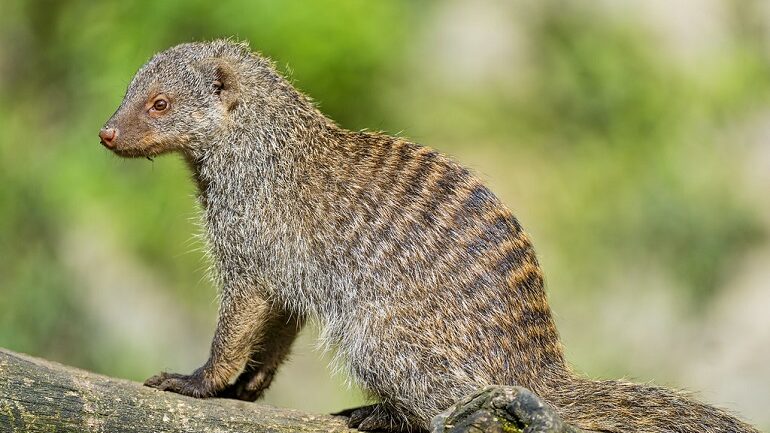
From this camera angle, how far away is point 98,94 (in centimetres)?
916

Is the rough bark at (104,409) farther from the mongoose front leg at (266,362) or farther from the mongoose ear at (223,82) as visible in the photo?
the mongoose ear at (223,82)

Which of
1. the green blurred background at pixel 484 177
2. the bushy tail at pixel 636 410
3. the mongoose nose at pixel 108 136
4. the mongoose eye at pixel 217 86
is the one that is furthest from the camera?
the green blurred background at pixel 484 177

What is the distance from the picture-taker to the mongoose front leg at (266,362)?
528 cm

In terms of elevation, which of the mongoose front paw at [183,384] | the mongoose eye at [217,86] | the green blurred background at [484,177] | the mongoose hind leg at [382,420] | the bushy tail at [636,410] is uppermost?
the green blurred background at [484,177]

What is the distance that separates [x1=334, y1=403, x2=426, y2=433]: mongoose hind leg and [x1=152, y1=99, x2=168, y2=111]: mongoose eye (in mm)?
1655

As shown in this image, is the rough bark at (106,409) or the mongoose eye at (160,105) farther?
the mongoose eye at (160,105)

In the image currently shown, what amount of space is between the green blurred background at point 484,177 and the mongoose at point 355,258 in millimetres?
3482

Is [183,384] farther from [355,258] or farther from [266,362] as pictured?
[355,258]

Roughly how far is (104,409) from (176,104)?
1648 mm

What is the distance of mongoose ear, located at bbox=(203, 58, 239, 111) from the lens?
5195 millimetres

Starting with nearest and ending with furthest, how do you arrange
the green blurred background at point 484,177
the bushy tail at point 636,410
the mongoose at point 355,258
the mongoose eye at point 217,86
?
1. the bushy tail at point 636,410
2. the mongoose at point 355,258
3. the mongoose eye at point 217,86
4. the green blurred background at point 484,177

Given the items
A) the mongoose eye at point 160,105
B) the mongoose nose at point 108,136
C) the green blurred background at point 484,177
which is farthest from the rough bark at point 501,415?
the green blurred background at point 484,177

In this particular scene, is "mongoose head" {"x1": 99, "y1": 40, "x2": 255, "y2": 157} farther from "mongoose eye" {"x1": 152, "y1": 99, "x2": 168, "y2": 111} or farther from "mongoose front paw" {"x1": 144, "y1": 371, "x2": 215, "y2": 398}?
"mongoose front paw" {"x1": 144, "y1": 371, "x2": 215, "y2": 398}

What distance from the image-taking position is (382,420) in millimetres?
4664
